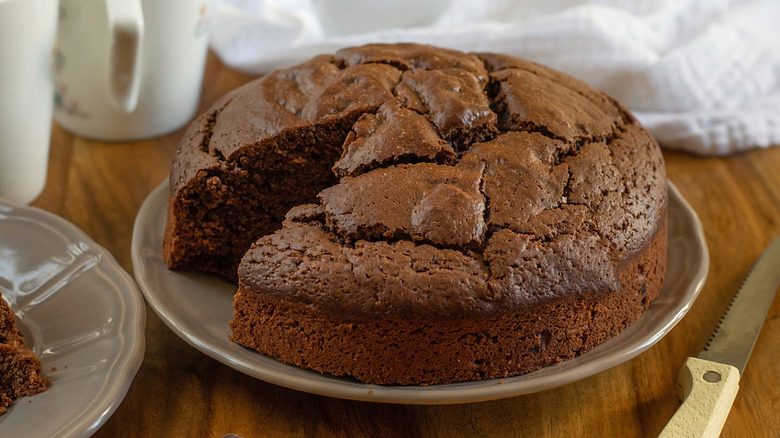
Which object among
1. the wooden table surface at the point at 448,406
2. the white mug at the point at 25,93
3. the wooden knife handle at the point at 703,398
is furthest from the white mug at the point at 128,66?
the wooden knife handle at the point at 703,398

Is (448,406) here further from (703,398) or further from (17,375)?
(17,375)

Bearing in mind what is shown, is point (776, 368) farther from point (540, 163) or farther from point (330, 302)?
point (330, 302)

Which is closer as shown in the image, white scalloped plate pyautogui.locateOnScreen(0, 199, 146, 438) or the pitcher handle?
white scalloped plate pyautogui.locateOnScreen(0, 199, 146, 438)

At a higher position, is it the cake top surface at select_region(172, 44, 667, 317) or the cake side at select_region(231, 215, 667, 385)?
the cake top surface at select_region(172, 44, 667, 317)

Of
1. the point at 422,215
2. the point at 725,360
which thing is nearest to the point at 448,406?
the point at 422,215

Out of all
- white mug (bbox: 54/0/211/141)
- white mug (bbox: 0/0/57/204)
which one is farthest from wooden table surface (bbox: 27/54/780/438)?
white mug (bbox: 54/0/211/141)

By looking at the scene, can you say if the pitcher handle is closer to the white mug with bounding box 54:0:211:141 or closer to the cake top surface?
the white mug with bounding box 54:0:211:141

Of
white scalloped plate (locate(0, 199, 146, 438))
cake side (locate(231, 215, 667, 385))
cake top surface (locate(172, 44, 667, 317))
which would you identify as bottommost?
white scalloped plate (locate(0, 199, 146, 438))

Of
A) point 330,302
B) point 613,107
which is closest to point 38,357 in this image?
point 330,302
